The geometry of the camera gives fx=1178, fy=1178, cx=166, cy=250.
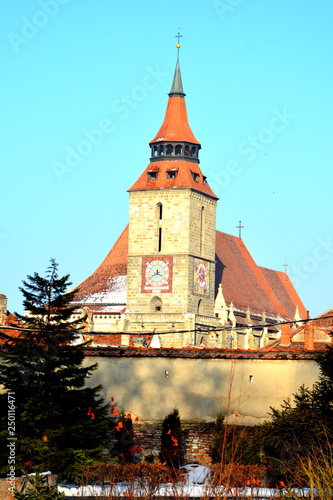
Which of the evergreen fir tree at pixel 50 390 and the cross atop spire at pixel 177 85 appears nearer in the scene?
the evergreen fir tree at pixel 50 390

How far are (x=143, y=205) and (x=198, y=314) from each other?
850 cm

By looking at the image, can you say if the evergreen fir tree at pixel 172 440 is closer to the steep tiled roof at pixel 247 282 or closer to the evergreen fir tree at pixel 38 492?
the evergreen fir tree at pixel 38 492

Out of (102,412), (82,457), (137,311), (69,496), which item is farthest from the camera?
(137,311)

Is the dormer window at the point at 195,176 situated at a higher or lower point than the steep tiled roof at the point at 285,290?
higher

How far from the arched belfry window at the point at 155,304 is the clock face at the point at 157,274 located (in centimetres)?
63

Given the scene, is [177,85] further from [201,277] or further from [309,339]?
[309,339]

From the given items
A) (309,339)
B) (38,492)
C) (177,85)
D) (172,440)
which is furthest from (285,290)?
(38,492)

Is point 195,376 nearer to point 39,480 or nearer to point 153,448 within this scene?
point 153,448

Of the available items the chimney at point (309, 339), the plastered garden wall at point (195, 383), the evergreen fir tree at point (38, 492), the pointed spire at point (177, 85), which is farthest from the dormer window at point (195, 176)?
the evergreen fir tree at point (38, 492)

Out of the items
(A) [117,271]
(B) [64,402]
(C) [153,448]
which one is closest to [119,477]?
Answer: (B) [64,402]

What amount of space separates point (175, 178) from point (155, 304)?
892cm

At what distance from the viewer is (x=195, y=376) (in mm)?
25625

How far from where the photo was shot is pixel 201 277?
81.9 m

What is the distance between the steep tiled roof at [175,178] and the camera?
80.9 m
